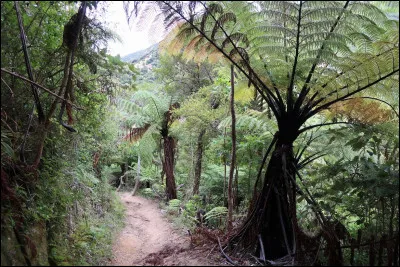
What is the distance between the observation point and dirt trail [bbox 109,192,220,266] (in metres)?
3.30

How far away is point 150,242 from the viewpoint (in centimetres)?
584

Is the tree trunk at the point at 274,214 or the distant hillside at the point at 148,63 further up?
the distant hillside at the point at 148,63

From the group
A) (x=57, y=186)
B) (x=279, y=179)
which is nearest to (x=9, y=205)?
(x=57, y=186)

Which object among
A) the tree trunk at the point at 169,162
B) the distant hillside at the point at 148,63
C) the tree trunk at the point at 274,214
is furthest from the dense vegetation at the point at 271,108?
the distant hillside at the point at 148,63

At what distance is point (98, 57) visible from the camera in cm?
385

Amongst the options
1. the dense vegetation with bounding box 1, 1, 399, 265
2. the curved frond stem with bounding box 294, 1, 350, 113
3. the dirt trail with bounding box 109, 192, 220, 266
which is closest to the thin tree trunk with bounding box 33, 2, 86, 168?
the dense vegetation with bounding box 1, 1, 399, 265

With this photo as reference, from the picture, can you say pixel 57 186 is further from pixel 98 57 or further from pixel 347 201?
pixel 347 201

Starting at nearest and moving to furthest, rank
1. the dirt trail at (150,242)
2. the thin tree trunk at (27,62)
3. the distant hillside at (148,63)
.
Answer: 1. the thin tree trunk at (27,62)
2. the dirt trail at (150,242)
3. the distant hillside at (148,63)

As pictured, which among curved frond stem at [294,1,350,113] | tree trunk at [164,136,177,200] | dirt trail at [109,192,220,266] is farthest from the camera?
tree trunk at [164,136,177,200]

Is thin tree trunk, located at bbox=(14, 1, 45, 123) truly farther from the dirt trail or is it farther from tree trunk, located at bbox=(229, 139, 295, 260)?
tree trunk, located at bbox=(229, 139, 295, 260)

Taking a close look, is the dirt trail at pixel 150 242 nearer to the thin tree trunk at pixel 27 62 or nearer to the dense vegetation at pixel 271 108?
the dense vegetation at pixel 271 108

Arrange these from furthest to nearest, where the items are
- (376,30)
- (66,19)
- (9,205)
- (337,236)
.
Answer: (66,19) → (376,30) → (337,236) → (9,205)

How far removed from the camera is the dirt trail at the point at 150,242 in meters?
3.30

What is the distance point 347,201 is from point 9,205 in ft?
11.8
